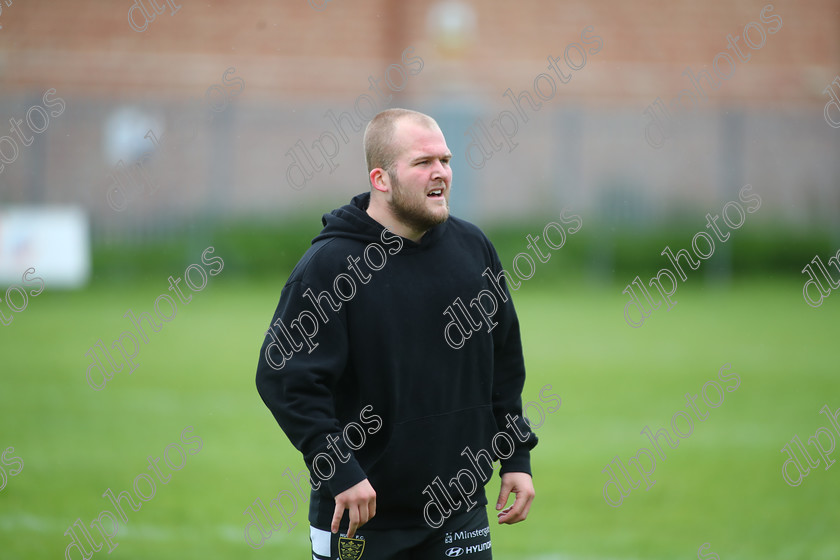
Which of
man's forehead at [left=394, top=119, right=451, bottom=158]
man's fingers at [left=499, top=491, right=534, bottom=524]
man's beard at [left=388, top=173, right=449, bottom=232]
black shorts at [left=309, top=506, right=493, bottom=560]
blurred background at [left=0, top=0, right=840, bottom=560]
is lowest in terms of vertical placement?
black shorts at [left=309, top=506, right=493, bottom=560]

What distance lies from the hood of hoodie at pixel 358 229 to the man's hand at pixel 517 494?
3.03 ft

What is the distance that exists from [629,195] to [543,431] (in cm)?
1313

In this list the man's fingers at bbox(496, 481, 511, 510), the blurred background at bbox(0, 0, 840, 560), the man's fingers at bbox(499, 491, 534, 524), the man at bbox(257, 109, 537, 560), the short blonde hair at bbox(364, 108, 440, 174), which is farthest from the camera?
the blurred background at bbox(0, 0, 840, 560)

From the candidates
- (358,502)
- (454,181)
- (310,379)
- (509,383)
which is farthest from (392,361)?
(454,181)

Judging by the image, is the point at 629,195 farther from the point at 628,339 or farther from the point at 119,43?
the point at 119,43

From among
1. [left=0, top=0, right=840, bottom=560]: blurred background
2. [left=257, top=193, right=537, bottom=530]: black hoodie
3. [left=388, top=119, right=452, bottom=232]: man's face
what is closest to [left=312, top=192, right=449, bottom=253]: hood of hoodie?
[left=257, top=193, right=537, bottom=530]: black hoodie

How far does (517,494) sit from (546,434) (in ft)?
17.0

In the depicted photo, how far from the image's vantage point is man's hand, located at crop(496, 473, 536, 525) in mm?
3320

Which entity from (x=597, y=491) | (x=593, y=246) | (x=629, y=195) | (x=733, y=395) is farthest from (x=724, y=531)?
(x=629, y=195)

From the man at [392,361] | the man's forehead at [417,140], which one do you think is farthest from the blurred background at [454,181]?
the man's forehead at [417,140]

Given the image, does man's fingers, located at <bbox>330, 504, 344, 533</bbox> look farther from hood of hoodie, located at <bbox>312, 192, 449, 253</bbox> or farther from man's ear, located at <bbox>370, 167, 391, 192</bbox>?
man's ear, located at <bbox>370, 167, 391, 192</bbox>

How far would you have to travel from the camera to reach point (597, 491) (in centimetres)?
681

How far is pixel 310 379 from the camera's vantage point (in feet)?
9.69

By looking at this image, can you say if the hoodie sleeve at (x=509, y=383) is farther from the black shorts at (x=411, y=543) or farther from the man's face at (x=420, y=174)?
the man's face at (x=420, y=174)
